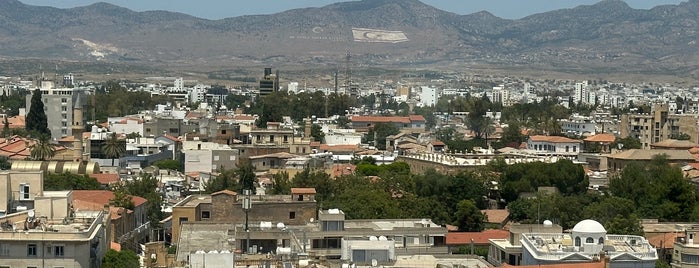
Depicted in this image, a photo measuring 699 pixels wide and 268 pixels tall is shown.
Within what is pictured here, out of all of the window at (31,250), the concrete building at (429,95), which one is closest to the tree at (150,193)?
the window at (31,250)

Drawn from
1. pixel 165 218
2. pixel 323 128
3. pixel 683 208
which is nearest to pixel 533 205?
pixel 683 208

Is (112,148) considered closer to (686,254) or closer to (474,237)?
(474,237)

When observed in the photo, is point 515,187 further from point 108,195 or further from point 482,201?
point 108,195

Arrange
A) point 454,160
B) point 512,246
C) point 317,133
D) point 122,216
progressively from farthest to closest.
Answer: point 317,133
point 454,160
point 122,216
point 512,246

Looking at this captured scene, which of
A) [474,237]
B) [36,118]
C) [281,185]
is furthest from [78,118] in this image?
[474,237]

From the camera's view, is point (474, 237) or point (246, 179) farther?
point (246, 179)

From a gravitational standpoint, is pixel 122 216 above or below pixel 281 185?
above
